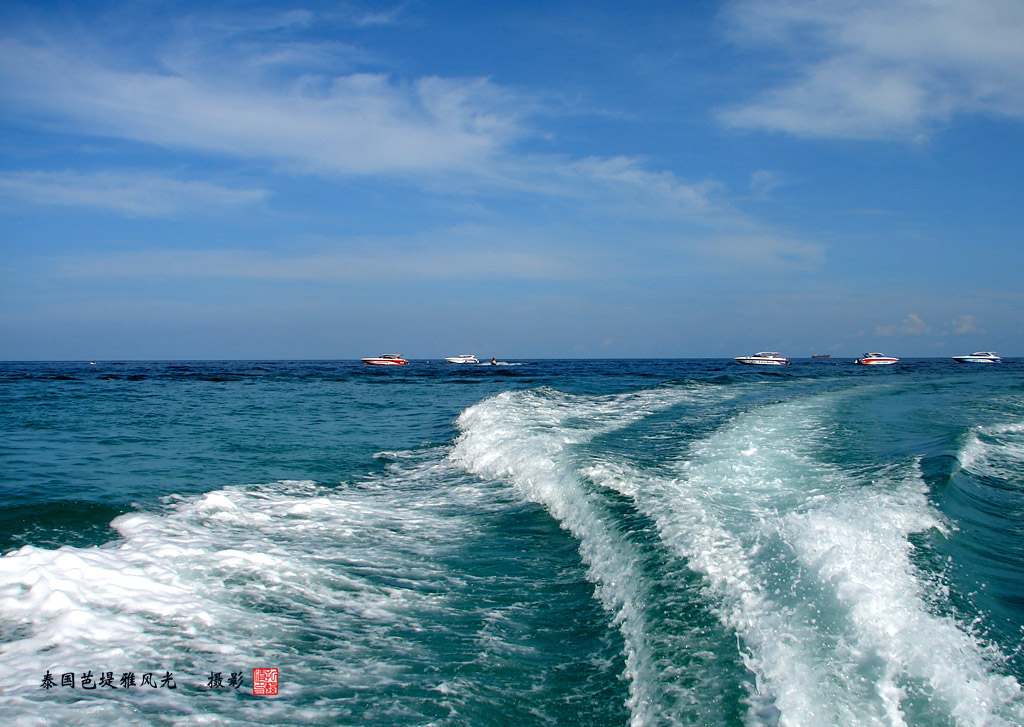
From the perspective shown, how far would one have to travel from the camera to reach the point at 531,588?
575 cm

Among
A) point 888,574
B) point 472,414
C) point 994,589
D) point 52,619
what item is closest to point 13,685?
point 52,619

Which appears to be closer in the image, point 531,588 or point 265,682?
point 265,682

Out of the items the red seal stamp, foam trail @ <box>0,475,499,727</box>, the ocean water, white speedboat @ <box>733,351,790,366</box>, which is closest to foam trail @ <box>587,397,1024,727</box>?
the ocean water

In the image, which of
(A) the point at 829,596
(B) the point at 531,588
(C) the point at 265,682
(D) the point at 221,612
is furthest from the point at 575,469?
(C) the point at 265,682

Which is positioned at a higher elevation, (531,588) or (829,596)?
(829,596)

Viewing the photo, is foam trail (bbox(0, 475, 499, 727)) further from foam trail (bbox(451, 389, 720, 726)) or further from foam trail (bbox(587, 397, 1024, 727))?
foam trail (bbox(587, 397, 1024, 727))

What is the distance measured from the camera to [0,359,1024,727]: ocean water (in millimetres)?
3709

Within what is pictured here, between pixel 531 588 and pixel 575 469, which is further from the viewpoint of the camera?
pixel 575 469

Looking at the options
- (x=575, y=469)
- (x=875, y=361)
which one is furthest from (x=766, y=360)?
(x=575, y=469)

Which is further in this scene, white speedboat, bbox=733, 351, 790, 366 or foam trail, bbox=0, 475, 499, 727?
white speedboat, bbox=733, 351, 790, 366

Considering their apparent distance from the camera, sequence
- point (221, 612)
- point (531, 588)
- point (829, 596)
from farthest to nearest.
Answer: point (531, 588), point (221, 612), point (829, 596)

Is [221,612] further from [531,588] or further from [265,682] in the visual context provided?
[531,588]

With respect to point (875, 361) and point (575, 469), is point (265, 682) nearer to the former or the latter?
point (575, 469)

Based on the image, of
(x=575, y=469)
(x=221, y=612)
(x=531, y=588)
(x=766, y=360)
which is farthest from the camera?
(x=766, y=360)
